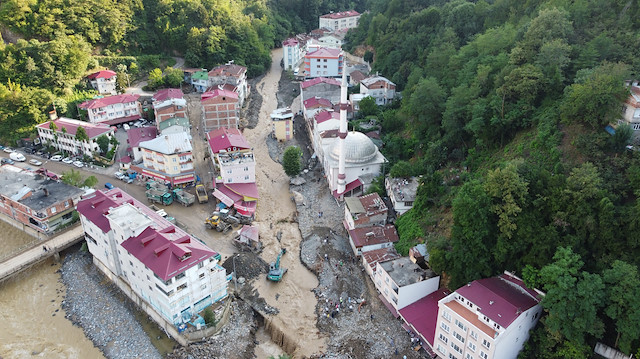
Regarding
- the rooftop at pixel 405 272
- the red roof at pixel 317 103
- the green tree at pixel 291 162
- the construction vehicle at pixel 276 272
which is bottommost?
the construction vehicle at pixel 276 272

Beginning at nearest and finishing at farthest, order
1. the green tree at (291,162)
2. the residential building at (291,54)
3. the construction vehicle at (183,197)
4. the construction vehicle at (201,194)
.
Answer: the construction vehicle at (183,197) < the construction vehicle at (201,194) < the green tree at (291,162) < the residential building at (291,54)

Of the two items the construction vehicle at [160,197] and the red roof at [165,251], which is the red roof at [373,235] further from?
the construction vehicle at [160,197]

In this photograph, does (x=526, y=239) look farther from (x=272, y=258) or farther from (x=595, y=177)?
(x=272, y=258)

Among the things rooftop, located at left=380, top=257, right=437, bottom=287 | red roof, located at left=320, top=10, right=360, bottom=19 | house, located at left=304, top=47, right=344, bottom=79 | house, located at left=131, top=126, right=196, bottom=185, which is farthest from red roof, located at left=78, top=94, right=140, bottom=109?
red roof, located at left=320, top=10, right=360, bottom=19

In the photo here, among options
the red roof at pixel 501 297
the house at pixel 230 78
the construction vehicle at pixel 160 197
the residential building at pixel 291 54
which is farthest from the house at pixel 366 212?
the residential building at pixel 291 54

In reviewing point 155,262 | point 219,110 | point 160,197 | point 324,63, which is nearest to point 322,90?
point 324,63

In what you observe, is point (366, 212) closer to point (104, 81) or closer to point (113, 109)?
point (113, 109)
